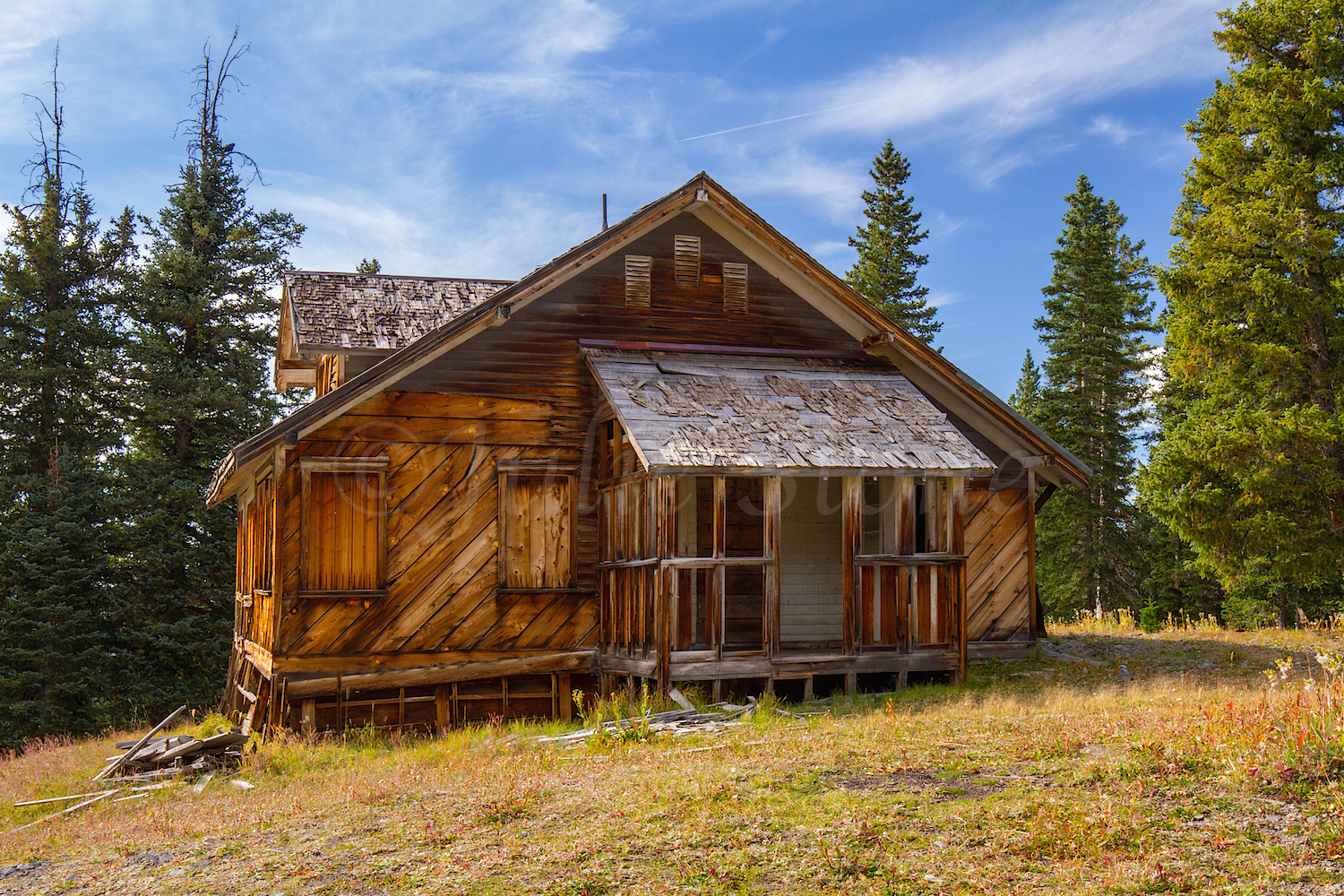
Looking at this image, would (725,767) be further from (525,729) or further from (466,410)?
(466,410)

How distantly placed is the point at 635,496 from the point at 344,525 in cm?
375

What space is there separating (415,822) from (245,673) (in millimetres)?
10459

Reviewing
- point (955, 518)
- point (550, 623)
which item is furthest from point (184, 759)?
point (955, 518)

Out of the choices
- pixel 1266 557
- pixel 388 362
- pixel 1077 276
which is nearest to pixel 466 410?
pixel 388 362

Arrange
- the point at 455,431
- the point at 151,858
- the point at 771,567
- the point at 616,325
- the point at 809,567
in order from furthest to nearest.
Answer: the point at 809,567
the point at 616,325
the point at 455,431
the point at 771,567
the point at 151,858

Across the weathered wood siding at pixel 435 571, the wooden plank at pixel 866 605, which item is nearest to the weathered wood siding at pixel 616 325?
the weathered wood siding at pixel 435 571

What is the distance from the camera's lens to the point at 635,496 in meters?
13.4

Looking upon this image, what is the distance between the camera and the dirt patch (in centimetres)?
725

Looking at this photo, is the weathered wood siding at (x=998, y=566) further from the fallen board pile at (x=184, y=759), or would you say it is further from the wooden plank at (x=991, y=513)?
the fallen board pile at (x=184, y=759)

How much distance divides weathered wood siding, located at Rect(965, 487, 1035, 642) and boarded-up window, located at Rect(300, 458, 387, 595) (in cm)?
860

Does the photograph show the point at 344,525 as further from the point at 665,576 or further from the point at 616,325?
the point at 616,325

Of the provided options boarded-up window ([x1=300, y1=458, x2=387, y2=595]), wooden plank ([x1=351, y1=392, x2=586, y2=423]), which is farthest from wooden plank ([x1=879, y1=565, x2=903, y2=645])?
boarded-up window ([x1=300, y1=458, x2=387, y2=595])

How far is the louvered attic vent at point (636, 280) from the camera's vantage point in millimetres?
15016

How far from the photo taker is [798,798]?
23.9 feet
